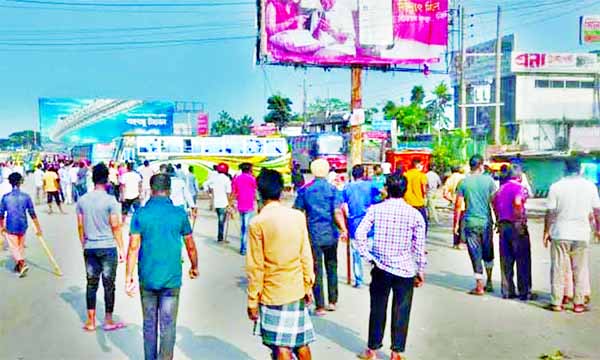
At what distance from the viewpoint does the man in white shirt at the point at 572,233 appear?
27.6 feet

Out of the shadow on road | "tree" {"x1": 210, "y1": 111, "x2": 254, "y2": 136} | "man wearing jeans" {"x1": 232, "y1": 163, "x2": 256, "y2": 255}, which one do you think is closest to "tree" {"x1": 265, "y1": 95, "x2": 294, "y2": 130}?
"tree" {"x1": 210, "y1": 111, "x2": 254, "y2": 136}

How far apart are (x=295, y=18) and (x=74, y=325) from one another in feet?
61.2

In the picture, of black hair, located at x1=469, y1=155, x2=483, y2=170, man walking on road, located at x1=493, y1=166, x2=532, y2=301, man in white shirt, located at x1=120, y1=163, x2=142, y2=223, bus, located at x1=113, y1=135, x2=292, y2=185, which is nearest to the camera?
man walking on road, located at x1=493, y1=166, x2=532, y2=301

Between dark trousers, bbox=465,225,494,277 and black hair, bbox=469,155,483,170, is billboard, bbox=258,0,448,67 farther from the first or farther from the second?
dark trousers, bbox=465,225,494,277

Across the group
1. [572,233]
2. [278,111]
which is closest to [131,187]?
[572,233]

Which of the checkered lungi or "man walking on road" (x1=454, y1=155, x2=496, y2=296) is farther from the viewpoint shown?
"man walking on road" (x1=454, y1=155, x2=496, y2=296)

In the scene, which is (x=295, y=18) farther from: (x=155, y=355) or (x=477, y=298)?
(x=155, y=355)

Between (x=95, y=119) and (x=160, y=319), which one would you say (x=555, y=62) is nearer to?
(x=95, y=119)

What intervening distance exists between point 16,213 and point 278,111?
257 ft

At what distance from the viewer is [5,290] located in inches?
396

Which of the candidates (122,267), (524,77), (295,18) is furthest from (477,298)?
(524,77)

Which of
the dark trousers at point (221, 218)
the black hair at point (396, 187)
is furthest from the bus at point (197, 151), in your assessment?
the black hair at point (396, 187)

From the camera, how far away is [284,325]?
16.6 ft

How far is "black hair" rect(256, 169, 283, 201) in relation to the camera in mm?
5191
